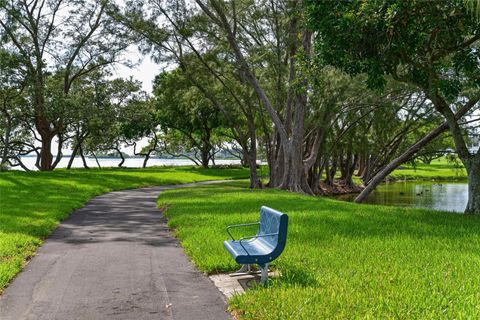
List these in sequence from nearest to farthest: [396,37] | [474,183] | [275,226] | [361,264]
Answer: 1. [275,226]
2. [361,264]
3. [396,37]
4. [474,183]

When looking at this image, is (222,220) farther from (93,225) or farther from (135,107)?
(135,107)

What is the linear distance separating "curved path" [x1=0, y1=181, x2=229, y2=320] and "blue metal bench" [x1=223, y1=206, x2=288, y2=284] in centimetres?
57

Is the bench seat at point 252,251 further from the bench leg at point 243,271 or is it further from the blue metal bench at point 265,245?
the bench leg at point 243,271

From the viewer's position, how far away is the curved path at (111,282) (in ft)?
17.8

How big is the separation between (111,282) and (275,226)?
2.36m

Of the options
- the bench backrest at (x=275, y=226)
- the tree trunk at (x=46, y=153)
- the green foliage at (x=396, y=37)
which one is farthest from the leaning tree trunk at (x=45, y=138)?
the bench backrest at (x=275, y=226)

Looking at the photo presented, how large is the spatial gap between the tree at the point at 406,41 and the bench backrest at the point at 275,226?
5.50 meters

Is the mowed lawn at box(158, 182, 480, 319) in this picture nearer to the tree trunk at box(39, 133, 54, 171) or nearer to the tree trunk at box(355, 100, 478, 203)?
the tree trunk at box(355, 100, 478, 203)

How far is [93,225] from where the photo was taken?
1224cm

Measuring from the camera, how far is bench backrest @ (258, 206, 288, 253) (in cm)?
605

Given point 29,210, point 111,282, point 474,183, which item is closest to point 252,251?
point 111,282

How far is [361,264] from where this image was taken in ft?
22.4

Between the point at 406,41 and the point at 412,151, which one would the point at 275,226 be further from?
the point at 412,151

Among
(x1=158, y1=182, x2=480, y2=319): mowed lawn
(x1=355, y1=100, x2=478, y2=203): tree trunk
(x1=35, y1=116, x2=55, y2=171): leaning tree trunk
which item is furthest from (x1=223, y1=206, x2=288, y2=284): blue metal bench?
(x1=35, y1=116, x2=55, y2=171): leaning tree trunk
